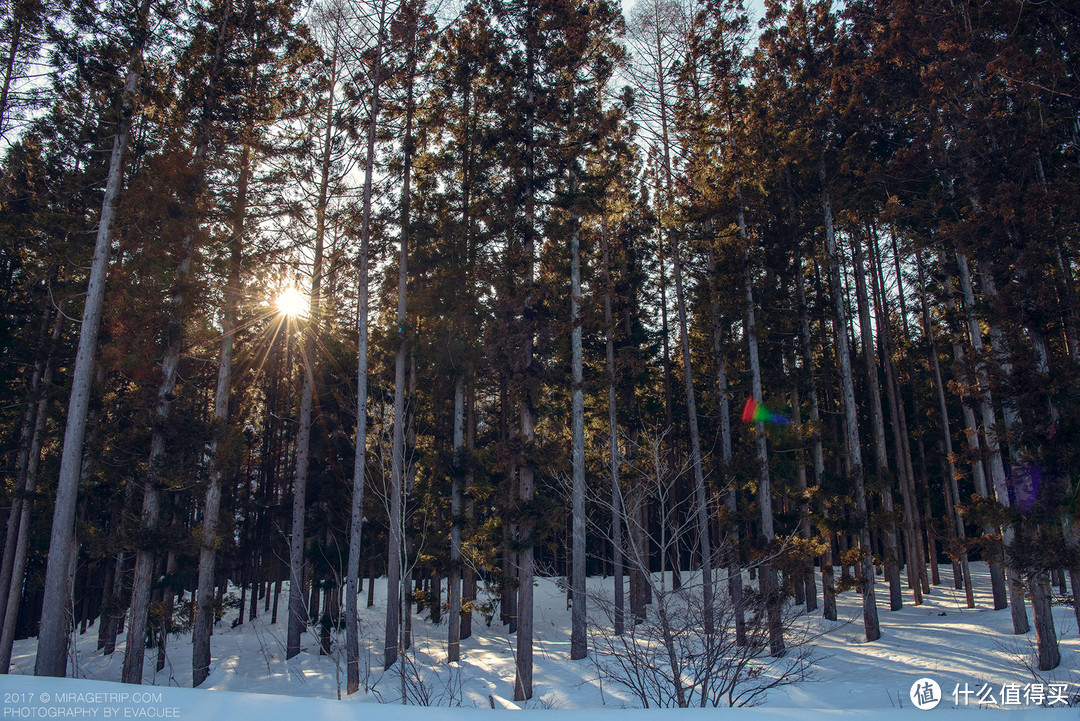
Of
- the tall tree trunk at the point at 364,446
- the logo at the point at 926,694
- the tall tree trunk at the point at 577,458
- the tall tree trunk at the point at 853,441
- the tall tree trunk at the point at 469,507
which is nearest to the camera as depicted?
the logo at the point at 926,694

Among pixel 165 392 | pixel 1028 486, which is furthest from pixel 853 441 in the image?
pixel 165 392

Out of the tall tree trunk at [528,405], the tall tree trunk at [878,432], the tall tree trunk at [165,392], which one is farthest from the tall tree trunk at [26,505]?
the tall tree trunk at [878,432]

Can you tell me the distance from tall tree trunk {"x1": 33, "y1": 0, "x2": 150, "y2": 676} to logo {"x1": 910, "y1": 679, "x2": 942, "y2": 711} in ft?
46.3

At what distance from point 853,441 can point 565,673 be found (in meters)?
9.47

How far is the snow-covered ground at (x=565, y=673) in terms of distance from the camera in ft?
14.5

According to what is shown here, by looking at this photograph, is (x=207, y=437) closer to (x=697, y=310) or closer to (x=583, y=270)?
(x=583, y=270)

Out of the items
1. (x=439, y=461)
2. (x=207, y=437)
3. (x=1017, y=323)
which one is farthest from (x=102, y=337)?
(x=1017, y=323)

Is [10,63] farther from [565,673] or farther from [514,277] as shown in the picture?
[565,673]

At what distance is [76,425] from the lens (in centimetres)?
1024

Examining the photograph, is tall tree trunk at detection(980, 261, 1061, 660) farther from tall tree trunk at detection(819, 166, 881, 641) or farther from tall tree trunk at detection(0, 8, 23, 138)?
tall tree trunk at detection(0, 8, 23, 138)

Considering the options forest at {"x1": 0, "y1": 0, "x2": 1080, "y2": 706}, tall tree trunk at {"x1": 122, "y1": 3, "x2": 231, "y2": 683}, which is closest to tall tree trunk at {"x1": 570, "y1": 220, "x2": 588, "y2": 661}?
forest at {"x1": 0, "y1": 0, "x2": 1080, "y2": 706}

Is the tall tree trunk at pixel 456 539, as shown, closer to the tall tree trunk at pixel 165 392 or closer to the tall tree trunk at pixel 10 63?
the tall tree trunk at pixel 165 392

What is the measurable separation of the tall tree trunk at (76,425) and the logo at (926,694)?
14124 mm

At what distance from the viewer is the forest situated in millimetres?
10023
